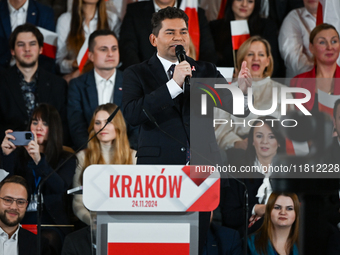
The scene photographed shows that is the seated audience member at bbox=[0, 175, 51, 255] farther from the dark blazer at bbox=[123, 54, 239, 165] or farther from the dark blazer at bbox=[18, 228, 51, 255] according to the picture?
the dark blazer at bbox=[123, 54, 239, 165]

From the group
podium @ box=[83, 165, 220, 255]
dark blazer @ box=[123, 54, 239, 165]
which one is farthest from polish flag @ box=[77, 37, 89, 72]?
podium @ box=[83, 165, 220, 255]

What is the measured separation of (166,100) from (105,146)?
148 cm

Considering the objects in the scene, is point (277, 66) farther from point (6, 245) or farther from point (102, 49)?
point (6, 245)

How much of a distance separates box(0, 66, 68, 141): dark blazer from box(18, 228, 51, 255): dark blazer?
2.90ft

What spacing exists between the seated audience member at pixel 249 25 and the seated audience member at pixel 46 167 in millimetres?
1420

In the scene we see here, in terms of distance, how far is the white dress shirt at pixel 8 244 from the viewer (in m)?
2.77

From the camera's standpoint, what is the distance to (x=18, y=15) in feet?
12.5

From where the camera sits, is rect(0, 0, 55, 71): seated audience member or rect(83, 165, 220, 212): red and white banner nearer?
rect(83, 165, 220, 212): red and white banner

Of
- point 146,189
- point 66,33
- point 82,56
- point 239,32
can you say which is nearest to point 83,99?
point 82,56

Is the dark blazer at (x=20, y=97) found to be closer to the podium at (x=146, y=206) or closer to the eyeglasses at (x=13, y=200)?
the eyeglasses at (x=13, y=200)

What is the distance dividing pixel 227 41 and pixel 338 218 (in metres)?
1.63

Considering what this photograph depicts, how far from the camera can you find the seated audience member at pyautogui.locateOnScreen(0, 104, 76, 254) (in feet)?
10.1

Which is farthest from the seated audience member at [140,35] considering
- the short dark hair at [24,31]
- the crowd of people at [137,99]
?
the short dark hair at [24,31]

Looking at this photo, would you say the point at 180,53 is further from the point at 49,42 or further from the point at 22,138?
the point at 49,42
